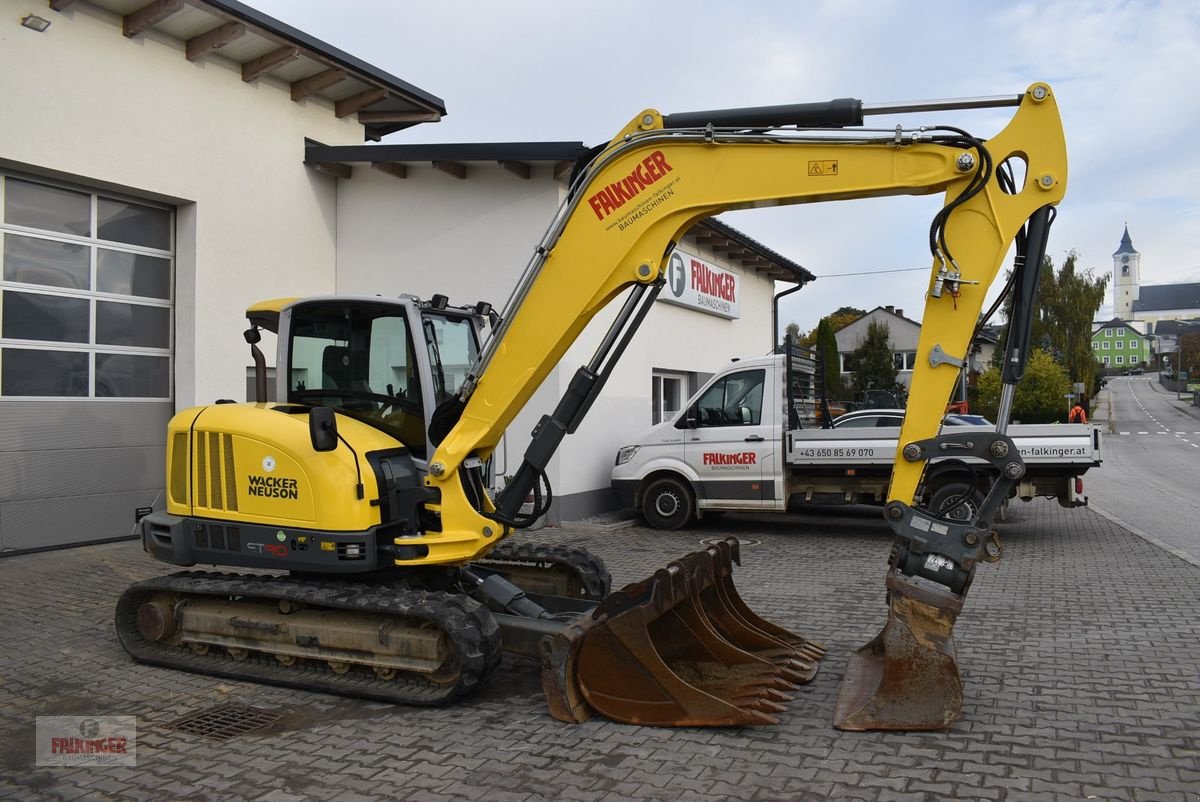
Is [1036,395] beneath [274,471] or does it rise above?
above

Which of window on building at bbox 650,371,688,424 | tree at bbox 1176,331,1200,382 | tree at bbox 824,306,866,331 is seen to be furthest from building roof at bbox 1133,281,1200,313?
window on building at bbox 650,371,688,424

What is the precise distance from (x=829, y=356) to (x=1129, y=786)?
111 feet

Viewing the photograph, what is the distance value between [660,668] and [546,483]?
191 centimetres

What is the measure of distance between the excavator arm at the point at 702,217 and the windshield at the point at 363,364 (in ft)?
1.12

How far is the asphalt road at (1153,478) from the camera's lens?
13.4 m

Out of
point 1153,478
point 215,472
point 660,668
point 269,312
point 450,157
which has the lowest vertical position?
point 1153,478

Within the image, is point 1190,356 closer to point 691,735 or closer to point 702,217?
point 702,217

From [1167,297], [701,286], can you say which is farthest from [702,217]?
[1167,297]

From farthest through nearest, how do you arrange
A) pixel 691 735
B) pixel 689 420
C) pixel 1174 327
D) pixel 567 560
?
pixel 1174 327
pixel 689 420
pixel 567 560
pixel 691 735

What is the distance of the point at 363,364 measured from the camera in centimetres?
620

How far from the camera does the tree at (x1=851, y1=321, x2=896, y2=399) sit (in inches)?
1875

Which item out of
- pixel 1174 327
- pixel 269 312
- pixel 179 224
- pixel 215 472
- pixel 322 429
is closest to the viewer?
pixel 322 429

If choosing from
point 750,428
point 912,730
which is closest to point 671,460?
point 750,428

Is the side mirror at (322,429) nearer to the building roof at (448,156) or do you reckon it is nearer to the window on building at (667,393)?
the building roof at (448,156)
